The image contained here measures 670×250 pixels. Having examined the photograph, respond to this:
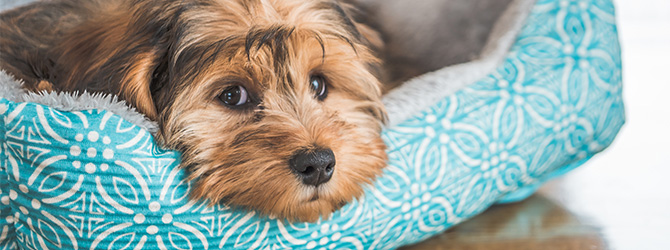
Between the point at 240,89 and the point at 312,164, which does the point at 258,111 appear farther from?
the point at 312,164

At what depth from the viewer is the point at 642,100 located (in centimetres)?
488

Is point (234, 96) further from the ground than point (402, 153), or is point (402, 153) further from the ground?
point (234, 96)

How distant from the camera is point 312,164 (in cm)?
179

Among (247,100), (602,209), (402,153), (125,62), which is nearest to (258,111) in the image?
(247,100)

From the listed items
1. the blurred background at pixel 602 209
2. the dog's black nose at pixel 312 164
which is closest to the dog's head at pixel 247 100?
the dog's black nose at pixel 312 164

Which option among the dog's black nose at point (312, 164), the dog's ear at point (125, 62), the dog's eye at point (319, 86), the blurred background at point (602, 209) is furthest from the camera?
the blurred background at point (602, 209)

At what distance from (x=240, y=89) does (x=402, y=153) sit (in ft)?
1.98

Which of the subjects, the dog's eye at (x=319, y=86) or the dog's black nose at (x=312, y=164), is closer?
the dog's black nose at (x=312, y=164)

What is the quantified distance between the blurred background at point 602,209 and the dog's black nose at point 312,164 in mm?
834

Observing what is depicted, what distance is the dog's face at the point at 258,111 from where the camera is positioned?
5.97 ft

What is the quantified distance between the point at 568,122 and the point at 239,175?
1436mm

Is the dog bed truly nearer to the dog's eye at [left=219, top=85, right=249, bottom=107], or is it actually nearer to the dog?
the dog

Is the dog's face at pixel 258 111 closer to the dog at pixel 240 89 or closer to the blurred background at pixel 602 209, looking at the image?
the dog at pixel 240 89

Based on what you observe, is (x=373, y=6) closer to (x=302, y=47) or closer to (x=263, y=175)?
(x=302, y=47)
